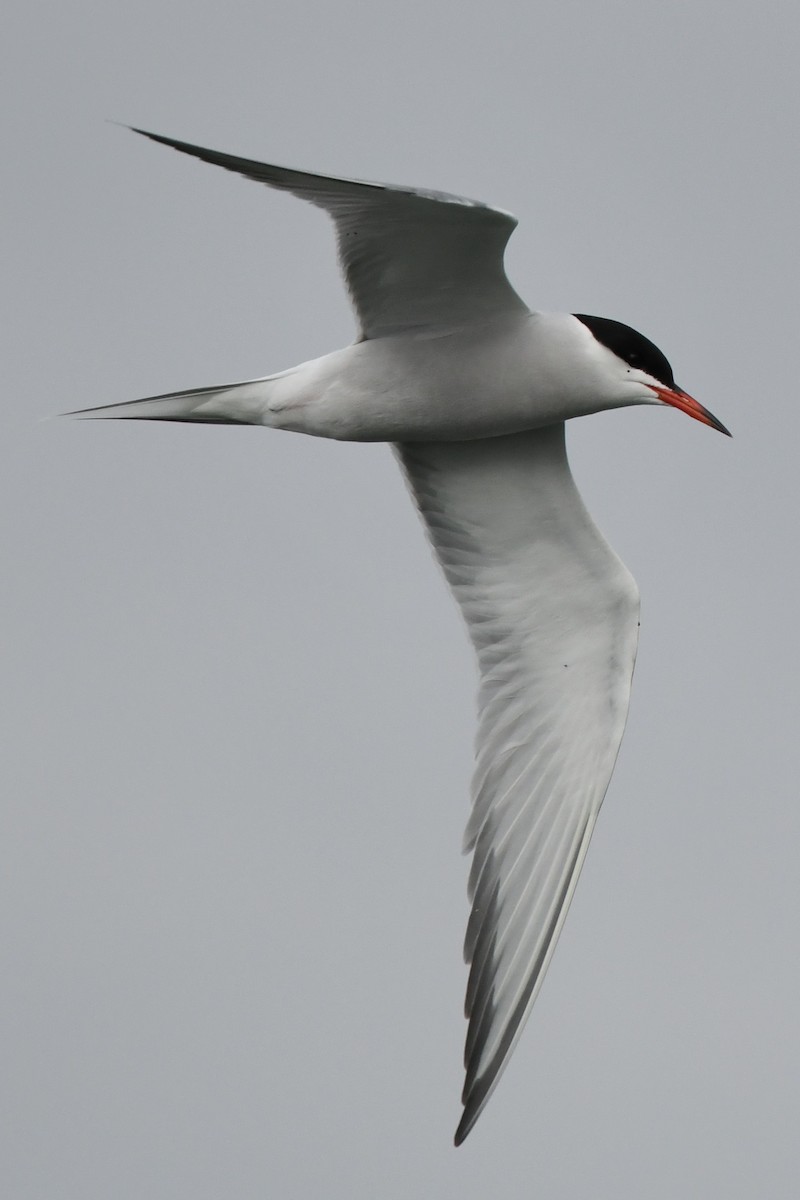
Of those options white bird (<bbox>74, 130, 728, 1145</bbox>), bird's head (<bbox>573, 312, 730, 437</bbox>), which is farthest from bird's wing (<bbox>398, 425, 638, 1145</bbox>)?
bird's head (<bbox>573, 312, 730, 437</bbox>)

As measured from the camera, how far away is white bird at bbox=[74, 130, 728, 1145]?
816 centimetres

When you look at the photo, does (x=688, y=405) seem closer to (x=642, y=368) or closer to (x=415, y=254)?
(x=642, y=368)

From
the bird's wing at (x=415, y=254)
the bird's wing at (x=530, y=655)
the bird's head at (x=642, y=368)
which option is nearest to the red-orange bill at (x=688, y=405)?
the bird's head at (x=642, y=368)

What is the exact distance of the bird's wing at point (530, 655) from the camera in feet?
28.9

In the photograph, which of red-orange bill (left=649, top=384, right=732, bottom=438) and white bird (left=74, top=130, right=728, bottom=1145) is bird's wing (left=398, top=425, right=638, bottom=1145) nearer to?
white bird (left=74, top=130, right=728, bottom=1145)

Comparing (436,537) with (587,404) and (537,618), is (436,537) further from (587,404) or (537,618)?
(587,404)

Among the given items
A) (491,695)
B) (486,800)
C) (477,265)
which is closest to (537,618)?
(491,695)

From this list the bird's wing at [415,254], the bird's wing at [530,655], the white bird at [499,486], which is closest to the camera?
the bird's wing at [415,254]

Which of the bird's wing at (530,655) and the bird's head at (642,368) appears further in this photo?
the bird's wing at (530,655)

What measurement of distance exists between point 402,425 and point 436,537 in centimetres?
135

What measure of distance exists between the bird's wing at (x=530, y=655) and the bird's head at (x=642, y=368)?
3.38 feet

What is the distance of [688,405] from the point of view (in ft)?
27.3

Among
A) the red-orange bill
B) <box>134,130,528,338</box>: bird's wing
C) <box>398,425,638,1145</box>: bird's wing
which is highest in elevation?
<box>134,130,528,338</box>: bird's wing

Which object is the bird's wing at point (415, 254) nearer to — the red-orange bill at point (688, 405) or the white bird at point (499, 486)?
the white bird at point (499, 486)
